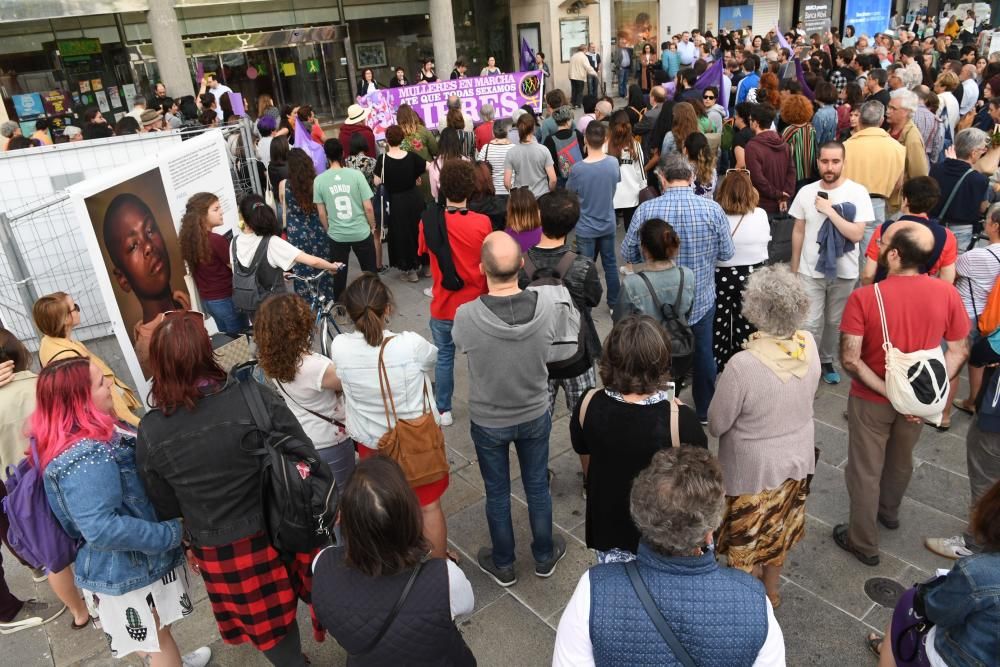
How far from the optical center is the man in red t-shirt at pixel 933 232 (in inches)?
173

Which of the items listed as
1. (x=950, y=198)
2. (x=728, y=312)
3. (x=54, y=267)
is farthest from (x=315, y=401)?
(x=950, y=198)

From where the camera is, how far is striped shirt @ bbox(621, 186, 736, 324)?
15.1 ft

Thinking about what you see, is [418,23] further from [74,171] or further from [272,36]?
[74,171]

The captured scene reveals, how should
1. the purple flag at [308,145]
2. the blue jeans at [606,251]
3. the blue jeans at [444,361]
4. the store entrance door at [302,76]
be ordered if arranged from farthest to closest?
the store entrance door at [302,76], the purple flag at [308,145], the blue jeans at [606,251], the blue jeans at [444,361]

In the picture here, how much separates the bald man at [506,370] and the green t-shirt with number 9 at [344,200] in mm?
3526

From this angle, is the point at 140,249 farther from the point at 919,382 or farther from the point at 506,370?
the point at 919,382

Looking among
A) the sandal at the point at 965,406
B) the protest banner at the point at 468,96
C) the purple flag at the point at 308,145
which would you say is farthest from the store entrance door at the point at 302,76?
the sandal at the point at 965,406

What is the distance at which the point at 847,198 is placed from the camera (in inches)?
197

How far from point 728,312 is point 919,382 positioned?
1.95 m

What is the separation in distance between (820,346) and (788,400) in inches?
121

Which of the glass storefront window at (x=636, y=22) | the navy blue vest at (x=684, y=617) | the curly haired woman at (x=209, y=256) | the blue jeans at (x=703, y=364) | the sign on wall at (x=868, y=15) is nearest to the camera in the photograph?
the navy blue vest at (x=684, y=617)

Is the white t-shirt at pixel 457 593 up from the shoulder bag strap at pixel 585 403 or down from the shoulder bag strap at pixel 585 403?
down

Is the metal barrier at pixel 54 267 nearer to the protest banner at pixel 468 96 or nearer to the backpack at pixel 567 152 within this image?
the protest banner at pixel 468 96

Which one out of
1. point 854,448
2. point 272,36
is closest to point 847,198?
point 854,448
